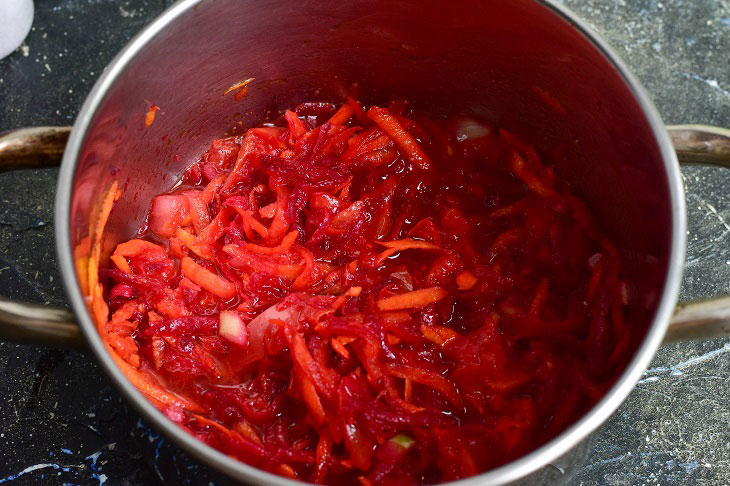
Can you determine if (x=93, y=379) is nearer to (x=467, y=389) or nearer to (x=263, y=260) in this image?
(x=263, y=260)

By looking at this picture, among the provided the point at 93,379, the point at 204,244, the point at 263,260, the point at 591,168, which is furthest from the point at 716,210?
the point at 93,379

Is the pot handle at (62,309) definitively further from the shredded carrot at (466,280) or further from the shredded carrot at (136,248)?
the shredded carrot at (466,280)

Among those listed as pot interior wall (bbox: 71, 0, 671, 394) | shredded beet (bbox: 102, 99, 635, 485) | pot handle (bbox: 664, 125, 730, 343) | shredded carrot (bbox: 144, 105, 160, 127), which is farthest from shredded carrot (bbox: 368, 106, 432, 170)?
pot handle (bbox: 664, 125, 730, 343)

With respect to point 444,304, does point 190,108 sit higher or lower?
higher

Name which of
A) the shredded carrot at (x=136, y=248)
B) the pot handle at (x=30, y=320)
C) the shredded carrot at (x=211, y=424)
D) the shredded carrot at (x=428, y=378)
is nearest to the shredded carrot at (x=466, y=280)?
the shredded carrot at (x=428, y=378)

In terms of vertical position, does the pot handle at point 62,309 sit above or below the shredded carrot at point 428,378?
above
